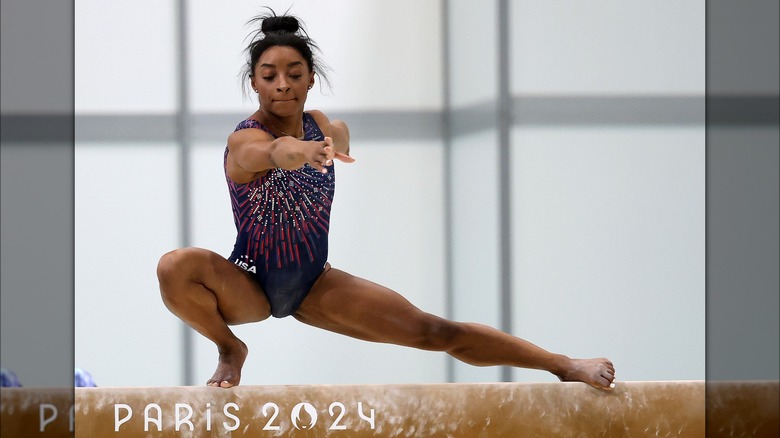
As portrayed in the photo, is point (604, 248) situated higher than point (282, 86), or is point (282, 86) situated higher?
point (282, 86)

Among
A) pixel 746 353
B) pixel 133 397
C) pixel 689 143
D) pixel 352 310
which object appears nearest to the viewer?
pixel 746 353

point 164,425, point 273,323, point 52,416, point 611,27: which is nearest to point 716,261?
point 52,416

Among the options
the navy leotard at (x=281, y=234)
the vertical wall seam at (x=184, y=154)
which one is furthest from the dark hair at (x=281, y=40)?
the vertical wall seam at (x=184, y=154)

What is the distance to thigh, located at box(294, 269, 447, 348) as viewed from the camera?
2547 mm

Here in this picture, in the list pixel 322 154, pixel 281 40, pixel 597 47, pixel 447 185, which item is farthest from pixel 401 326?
pixel 597 47

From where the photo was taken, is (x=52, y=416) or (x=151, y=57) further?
(x=151, y=57)

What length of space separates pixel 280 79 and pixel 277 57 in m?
0.07

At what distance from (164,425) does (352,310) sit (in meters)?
0.63

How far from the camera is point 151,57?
3.62 metres

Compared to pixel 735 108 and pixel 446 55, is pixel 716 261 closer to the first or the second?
pixel 735 108

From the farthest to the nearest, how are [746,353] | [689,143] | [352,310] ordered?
[689,143] < [352,310] < [746,353]

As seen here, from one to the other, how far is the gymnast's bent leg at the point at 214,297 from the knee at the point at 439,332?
478 mm

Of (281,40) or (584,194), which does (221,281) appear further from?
(584,194)

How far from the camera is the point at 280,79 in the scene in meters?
2.45
